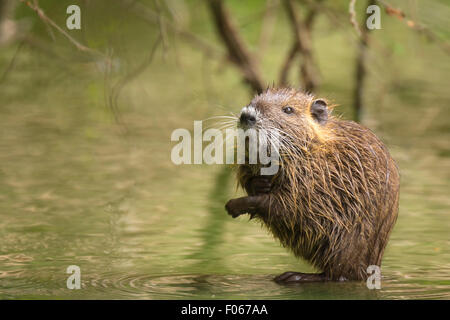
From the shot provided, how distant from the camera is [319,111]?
16.9ft

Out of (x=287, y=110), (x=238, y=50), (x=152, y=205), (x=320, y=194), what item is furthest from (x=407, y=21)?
(x=238, y=50)

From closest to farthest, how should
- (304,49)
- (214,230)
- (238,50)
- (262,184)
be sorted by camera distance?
(262,184) → (214,230) → (304,49) → (238,50)

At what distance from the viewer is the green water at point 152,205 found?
199 inches

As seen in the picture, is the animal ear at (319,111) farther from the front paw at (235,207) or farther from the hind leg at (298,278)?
the hind leg at (298,278)

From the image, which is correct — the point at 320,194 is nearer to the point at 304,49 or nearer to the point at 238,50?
the point at 304,49

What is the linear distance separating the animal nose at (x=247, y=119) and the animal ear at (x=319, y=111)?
1.34 feet

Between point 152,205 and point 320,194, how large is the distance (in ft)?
7.33

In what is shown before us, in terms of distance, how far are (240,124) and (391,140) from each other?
436cm

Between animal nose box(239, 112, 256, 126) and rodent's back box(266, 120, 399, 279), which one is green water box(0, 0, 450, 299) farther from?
animal nose box(239, 112, 256, 126)

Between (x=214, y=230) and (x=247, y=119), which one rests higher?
(x=247, y=119)

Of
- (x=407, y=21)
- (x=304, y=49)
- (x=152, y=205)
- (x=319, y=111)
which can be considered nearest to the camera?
(x=319, y=111)

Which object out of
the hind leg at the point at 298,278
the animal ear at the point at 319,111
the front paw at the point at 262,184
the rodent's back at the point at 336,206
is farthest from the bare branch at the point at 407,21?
the hind leg at the point at 298,278
